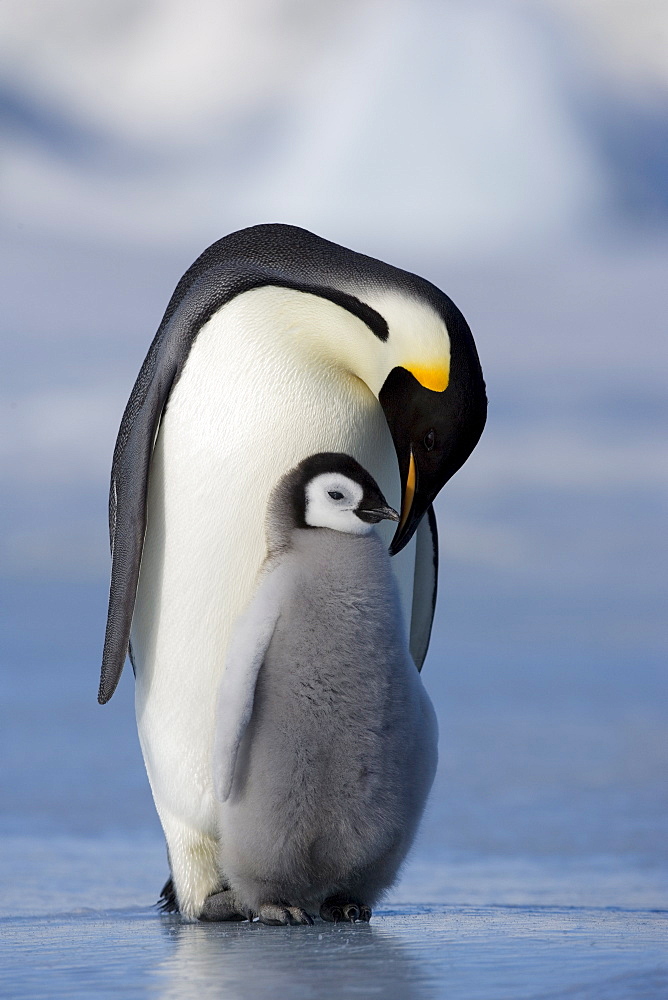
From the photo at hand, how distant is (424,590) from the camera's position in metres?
3.16

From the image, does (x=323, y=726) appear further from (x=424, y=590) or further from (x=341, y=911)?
(x=424, y=590)

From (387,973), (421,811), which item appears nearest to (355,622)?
(421,811)

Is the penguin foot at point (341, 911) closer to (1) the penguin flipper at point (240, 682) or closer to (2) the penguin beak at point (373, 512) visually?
(1) the penguin flipper at point (240, 682)

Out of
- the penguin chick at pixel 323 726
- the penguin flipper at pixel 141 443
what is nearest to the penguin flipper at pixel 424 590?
the penguin flipper at pixel 141 443

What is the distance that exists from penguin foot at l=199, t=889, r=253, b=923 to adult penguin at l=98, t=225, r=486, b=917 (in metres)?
0.08

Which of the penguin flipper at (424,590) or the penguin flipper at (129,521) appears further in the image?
the penguin flipper at (424,590)

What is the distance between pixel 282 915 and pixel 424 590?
123 centimetres

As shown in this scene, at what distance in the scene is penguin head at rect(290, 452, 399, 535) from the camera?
2139 millimetres

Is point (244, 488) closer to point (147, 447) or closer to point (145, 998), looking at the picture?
point (147, 447)

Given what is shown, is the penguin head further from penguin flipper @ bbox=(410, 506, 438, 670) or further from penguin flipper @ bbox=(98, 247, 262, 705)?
penguin flipper @ bbox=(410, 506, 438, 670)

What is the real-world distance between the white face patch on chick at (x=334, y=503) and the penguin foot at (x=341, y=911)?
0.61 meters

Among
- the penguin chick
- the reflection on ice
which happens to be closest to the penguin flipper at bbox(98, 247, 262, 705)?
the penguin chick

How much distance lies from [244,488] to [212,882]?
2.45 ft

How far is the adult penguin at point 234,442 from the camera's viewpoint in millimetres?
2324
